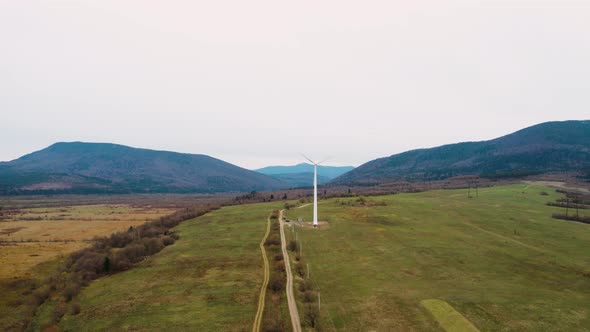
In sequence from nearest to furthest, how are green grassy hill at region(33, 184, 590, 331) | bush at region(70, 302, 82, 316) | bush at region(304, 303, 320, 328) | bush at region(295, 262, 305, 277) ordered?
bush at region(304, 303, 320, 328) → green grassy hill at region(33, 184, 590, 331) → bush at region(70, 302, 82, 316) → bush at region(295, 262, 305, 277)

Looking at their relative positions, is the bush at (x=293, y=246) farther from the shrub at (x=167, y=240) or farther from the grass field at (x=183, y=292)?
the shrub at (x=167, y=240)

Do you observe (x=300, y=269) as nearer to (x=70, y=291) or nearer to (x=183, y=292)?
(x=183, y=292)

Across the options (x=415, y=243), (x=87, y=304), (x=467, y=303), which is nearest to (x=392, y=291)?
(x=467, y=303)

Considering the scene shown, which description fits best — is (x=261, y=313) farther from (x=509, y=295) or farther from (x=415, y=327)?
(x=509, y=295)

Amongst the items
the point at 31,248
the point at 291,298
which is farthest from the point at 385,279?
the point at 31,248

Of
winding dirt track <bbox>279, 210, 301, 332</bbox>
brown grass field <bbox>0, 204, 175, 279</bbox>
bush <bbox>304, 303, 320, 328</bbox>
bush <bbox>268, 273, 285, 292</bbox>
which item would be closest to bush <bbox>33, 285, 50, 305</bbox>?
brown grass field <bbox>0, 204, 175, 279</bbox>

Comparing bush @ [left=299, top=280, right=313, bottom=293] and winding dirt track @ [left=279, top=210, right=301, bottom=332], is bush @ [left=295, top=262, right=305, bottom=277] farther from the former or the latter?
bush @ [left=299, top=280, right=313, bottom=293]
